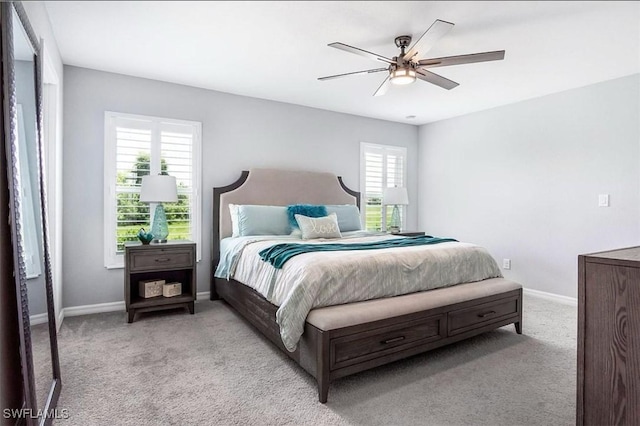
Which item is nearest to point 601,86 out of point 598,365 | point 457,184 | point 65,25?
point 457,184

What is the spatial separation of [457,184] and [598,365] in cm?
420

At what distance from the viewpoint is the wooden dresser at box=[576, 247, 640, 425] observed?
4.67ft

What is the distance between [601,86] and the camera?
152 inches

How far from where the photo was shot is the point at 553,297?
14.0ft

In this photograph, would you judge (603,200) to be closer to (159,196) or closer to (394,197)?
(394,197)

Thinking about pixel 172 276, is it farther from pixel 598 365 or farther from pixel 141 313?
pixel 598 365

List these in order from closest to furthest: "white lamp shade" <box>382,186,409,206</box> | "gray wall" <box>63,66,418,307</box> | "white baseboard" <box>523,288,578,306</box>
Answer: "gray wall" <box>63,66,418,307</box>
"white baseboard" <box>523,288,578,306</box>
"white lamp shade" <box>382,186,409,206</box>

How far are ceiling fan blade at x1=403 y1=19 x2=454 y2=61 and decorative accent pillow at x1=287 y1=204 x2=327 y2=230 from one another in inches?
81.7

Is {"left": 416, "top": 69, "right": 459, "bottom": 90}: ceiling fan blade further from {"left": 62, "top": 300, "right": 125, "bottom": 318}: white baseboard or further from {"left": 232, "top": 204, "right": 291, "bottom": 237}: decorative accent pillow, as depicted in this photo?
{"left": 62, "top": 300, "right": 125, "bottom": 318}: white baseboard

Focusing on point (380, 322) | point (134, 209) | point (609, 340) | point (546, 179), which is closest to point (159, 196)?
point (134, 209)

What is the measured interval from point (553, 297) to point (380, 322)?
10.4ft

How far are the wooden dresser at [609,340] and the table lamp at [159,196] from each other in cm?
338

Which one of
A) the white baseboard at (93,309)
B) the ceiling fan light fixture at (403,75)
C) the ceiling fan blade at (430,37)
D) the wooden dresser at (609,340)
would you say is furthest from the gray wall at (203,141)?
the wooden dresser at (609,340)

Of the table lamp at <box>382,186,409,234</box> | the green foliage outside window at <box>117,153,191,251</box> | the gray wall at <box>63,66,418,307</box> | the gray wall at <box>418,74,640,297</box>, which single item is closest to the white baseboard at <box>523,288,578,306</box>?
the gray wall at <box>418,74,640,297</box>
